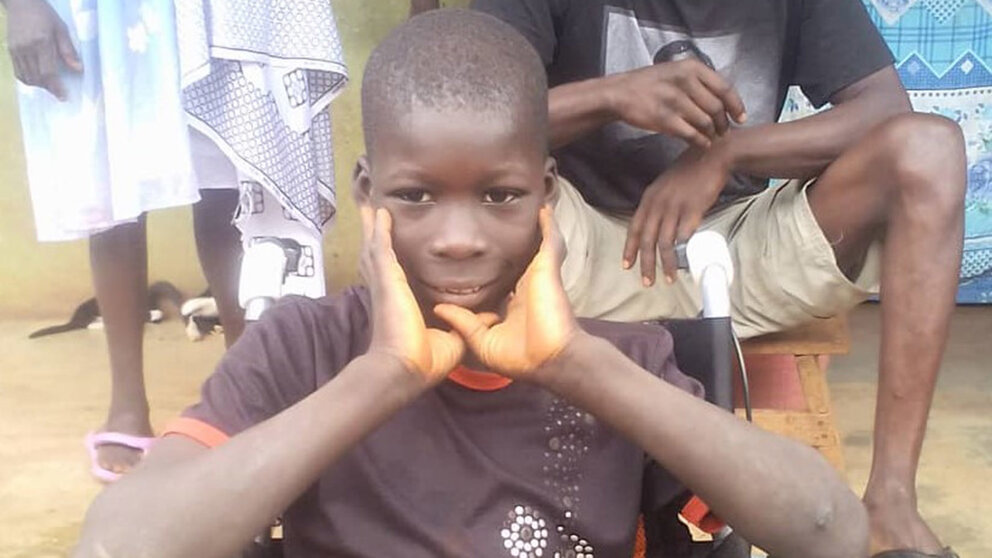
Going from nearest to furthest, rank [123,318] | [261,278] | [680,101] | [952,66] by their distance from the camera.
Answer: [261,278], [680,101], [123,318], [952,66]

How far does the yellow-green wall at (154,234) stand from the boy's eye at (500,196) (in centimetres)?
252

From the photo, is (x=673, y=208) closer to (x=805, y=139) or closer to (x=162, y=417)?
(x=805, y=139)

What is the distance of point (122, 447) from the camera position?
2752 mm

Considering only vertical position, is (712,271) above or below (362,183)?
below

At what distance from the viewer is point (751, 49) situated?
242 cm

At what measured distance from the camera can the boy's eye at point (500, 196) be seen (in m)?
1.42

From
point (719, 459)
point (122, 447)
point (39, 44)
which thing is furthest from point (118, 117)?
point (719, 459)

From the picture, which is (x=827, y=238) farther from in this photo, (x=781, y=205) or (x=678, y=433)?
(x=678, y=433)

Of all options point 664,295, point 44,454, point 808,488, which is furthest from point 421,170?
point 44,454

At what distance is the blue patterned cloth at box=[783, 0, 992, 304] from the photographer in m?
3.67

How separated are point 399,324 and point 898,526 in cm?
103

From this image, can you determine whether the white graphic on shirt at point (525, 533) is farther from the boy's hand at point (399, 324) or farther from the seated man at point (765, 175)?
the seated man at point (765, 175)

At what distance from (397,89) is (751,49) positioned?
1.19m

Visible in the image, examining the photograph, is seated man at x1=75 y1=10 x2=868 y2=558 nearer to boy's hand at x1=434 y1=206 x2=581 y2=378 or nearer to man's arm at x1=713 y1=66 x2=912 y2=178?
boy's hand at x1=434 y1=206 x2=581 y2=378
